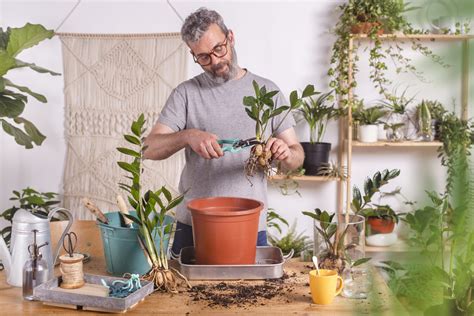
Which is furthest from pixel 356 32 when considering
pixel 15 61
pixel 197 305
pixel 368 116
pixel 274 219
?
pixel 197 305

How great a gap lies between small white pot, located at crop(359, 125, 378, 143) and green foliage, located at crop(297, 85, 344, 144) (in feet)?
0.63

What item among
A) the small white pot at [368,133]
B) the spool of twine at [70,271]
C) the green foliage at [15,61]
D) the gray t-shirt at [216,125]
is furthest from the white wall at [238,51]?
the spool of twine at [70,271]

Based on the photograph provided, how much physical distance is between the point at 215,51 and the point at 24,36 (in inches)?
61.8

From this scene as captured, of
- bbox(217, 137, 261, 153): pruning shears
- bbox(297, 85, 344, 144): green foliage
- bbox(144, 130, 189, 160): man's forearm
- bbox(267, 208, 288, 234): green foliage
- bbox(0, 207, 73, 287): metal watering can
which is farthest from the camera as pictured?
bbox(267, 208, 288, 234): green foliage

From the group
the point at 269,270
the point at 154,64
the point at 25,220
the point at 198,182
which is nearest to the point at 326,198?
the point at 154,64

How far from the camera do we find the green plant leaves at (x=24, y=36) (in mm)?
3516

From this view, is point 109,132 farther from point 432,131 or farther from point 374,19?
point 432,131

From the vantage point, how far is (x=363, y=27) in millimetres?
4004

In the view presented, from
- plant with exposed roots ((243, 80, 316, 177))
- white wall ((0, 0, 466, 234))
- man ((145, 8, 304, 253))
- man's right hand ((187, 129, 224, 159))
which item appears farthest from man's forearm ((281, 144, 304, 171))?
white wall ((0, 0, 466, 234))

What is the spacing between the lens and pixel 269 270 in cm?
190

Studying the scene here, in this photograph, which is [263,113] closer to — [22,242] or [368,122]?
[22,242]

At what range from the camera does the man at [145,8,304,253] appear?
8.50 ft

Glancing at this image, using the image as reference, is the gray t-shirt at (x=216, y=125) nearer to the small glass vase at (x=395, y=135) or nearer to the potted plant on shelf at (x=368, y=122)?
the potted plant on shelf at (x=368, y=122)

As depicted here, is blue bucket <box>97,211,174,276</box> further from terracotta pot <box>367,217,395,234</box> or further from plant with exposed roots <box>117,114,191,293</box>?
terracotta pot <box>367,217,395,234</box>
